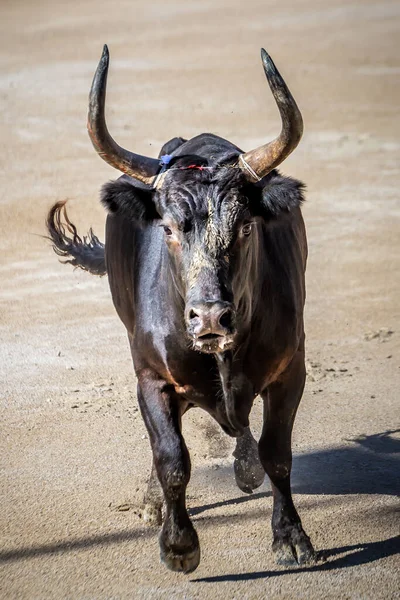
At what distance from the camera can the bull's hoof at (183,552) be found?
5395 mm

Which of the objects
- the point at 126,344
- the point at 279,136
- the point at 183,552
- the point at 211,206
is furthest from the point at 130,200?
the point at 126,344

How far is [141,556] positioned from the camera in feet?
19.0

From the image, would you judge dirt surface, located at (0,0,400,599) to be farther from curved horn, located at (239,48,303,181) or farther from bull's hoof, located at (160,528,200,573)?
curved horn, located at (239,48,303,181)

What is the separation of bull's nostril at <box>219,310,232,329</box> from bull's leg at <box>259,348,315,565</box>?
111 centimetres

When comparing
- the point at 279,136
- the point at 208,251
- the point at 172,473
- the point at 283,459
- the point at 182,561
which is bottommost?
the point at 182,561

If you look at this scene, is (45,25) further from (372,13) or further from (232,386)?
(232,386)

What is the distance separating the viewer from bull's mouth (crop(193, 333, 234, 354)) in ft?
15.7

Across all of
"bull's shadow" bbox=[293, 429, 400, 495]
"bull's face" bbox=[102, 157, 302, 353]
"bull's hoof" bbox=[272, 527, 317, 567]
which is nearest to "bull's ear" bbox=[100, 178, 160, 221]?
"bull's face" bbox=[102, 157, 302, 353]

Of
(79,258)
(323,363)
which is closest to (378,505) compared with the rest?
(323,363)

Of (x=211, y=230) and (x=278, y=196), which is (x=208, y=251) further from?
(x=278, y=196)

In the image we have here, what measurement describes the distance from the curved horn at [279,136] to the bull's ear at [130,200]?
53 cm

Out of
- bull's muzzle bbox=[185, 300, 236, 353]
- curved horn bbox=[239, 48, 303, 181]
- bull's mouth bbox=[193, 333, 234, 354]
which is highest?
curved horn bbox=[239, 48, 303, 181]

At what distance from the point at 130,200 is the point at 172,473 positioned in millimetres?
1431

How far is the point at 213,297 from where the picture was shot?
190 inches
